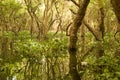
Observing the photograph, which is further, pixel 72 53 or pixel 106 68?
pixel 72 53

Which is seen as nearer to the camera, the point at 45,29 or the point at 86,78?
the point at 86,78

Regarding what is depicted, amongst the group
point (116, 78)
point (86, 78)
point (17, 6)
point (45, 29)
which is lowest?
point (86, 78)

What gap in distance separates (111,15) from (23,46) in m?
7.05

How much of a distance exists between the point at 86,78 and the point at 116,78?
3.69 m

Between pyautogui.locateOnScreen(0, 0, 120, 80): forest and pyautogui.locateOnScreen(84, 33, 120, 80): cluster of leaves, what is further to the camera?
pyautogui.locateOnScreen(0, 0, 120, 80): forest

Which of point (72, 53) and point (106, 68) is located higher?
point (72, 53)

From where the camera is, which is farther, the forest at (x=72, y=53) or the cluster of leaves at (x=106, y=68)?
the forest at (x=72, y=53)

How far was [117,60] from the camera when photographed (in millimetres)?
7066

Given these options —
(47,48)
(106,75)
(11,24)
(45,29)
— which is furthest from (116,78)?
(11,24)

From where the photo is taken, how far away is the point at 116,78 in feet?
19.4

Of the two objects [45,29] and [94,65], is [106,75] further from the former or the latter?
[45,29]

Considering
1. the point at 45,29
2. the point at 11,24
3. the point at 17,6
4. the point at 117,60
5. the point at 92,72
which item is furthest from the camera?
the point at 11,24

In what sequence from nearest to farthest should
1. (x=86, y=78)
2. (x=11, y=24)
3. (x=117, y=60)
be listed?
1. (x=117, y=60)
2. (x=86, y=78)
3. (x=11, y=24)

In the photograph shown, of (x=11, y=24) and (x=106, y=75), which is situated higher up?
(x=11, y=24)
